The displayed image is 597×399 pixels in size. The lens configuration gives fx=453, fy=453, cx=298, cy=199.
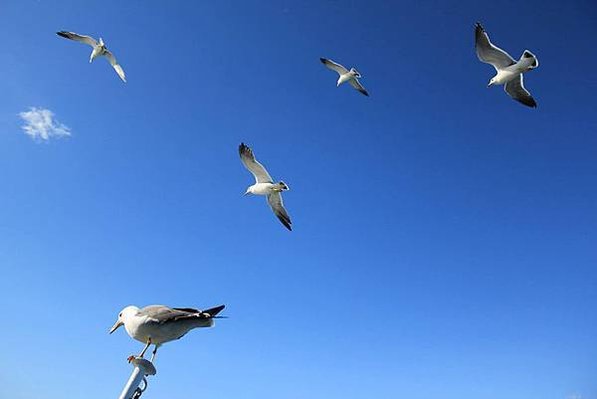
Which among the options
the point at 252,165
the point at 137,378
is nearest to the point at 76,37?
the point at 252,165

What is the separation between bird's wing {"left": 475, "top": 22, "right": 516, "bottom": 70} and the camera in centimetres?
1378

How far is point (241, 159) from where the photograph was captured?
51.3ft

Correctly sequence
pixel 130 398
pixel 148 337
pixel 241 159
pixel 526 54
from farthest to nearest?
pixel 241 159 → pixel 526 54 → pixel 148 337 → pixel 130 398

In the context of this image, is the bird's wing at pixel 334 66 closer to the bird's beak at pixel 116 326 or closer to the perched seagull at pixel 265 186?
the perched seagull at pixel 265 186

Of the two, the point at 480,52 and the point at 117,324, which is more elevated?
the point at 480,52

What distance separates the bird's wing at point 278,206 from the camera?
15789 mm

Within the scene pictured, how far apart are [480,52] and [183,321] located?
43.2 feet

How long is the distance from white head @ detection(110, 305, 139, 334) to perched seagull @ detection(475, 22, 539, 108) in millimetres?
12667

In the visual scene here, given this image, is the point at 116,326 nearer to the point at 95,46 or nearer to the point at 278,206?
the point at 278,206

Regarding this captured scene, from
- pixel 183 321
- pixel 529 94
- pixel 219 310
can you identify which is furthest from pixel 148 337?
pixel 529 94

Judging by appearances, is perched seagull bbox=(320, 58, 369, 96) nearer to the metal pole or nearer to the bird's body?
the bird's body

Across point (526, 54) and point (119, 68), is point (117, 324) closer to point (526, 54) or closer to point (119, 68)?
point (526, 54)

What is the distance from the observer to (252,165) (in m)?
15.6

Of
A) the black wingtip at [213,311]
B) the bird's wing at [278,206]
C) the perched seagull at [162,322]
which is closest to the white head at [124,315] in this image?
the perched seagull at [162,322]
